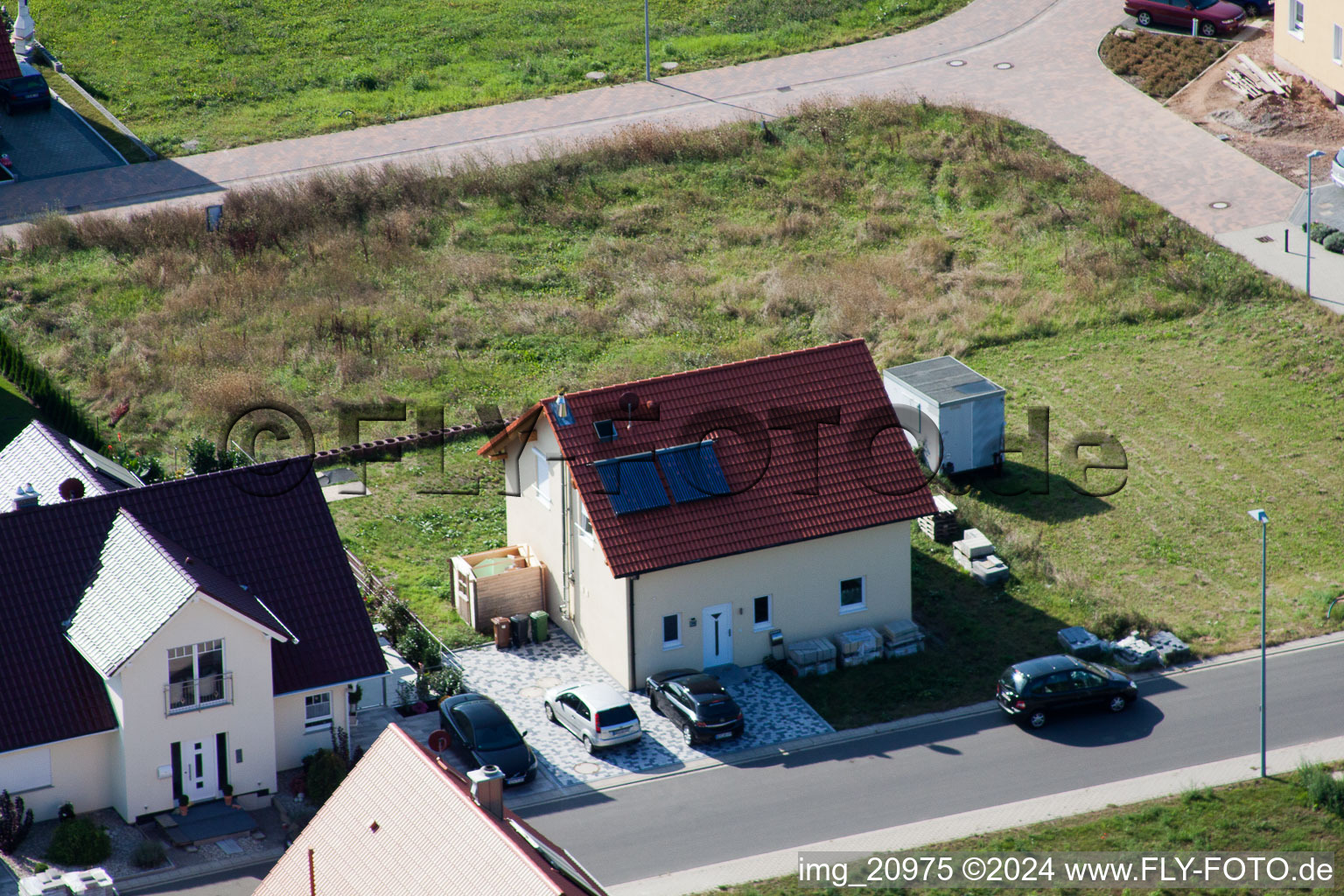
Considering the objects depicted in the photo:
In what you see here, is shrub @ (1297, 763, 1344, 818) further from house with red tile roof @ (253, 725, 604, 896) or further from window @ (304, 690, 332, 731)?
window @ (304, 690, 332, 731)

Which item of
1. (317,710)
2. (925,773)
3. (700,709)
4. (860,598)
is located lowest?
(925,773)

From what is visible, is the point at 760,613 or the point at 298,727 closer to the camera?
the point at 298,727

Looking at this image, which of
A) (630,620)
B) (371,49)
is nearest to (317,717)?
(630,620)

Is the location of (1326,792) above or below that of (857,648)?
below

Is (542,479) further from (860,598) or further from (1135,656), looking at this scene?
(1135,656)

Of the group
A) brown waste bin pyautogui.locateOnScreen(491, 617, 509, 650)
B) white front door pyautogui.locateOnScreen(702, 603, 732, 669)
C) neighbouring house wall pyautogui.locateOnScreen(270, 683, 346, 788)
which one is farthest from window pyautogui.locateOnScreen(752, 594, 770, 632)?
neighbouring house wall pyautogui.locateOnScreen(270, 683, 346, 788)

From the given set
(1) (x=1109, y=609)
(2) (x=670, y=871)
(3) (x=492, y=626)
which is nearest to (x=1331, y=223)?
(1) (x=1109, y=609)

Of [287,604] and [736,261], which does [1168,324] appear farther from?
[287,604]
